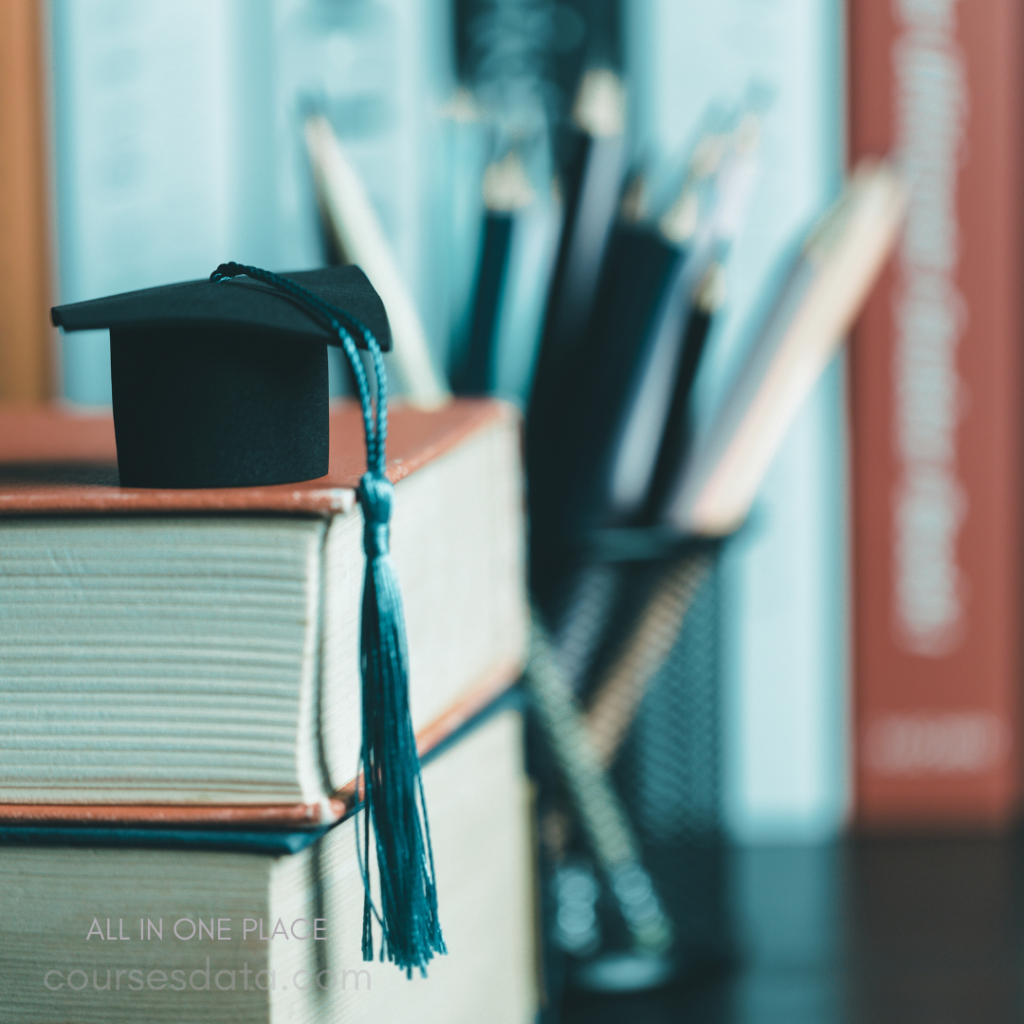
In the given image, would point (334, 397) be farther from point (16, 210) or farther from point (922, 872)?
point (922, 872)

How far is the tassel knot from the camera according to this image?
216 millimetres

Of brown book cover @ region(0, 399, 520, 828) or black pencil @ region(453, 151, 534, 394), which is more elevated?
black pencil @ region(453, 151, 534, 394)

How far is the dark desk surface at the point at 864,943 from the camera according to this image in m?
0.36

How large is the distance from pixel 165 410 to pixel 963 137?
38 cm

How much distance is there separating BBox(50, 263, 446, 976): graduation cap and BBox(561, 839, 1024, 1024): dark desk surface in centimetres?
18

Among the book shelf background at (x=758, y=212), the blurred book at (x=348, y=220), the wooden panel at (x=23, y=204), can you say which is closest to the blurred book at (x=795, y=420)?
the book shelf background at (x=758, y=212)

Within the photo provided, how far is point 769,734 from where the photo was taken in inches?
19.2

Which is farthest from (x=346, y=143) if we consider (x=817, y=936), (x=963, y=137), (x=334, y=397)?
(x=817, y=936)

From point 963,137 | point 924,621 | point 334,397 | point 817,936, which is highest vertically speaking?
point 963,137

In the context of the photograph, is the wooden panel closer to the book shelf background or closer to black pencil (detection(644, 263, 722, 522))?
the book shelf background

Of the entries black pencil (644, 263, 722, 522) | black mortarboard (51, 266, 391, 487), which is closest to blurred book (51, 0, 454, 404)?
black pencil (644, 263, 722, 522)

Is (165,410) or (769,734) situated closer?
(165,410)

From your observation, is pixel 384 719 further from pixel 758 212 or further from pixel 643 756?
pixel 758 212

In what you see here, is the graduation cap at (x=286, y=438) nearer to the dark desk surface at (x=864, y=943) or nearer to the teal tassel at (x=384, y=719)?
the teal tassel at (x=384, y=719)
